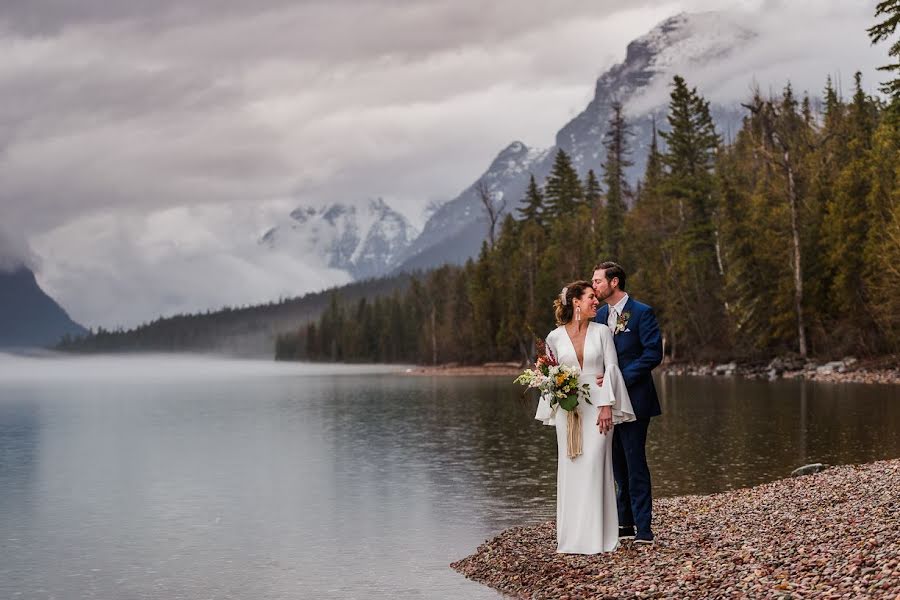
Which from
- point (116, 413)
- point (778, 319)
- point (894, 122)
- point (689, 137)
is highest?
point (689, 137)

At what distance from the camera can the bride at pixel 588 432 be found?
11.6 metres

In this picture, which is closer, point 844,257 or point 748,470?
point 748,470

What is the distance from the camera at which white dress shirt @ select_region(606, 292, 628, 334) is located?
471 inches

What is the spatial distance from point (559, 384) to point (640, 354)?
1.12 metres

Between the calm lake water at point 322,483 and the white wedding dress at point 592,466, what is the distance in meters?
1.37

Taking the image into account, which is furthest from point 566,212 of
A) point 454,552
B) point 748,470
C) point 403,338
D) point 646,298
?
point 454,552

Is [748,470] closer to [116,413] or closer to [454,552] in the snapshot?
[454,552]

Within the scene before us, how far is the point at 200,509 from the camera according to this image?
20250 mm

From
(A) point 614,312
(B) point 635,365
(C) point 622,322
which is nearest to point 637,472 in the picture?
(B) point 635,365

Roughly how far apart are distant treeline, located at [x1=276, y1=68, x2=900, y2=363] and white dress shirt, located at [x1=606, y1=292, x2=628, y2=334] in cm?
3642

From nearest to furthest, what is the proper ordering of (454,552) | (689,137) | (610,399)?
(610,399) → (454,552) → (689,137)

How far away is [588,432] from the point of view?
11.7 m

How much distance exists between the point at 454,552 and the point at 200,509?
7591 millimetres

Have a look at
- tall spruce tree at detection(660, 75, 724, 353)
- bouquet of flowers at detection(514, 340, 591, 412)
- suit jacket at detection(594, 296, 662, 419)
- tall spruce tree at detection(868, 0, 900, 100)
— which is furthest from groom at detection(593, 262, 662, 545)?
tall spruce tree at detection(660, 75, 724, 353)
